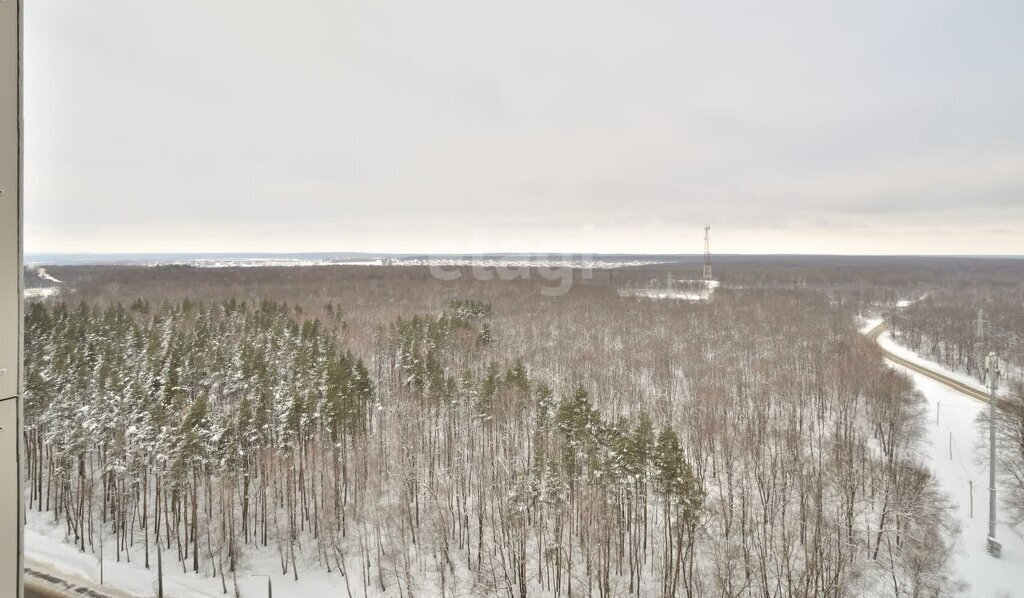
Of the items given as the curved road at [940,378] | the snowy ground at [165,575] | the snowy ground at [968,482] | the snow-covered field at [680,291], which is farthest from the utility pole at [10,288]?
the snow-covered field at [680,291]

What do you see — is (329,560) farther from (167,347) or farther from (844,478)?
(844,478)

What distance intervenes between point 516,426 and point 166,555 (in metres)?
19.6

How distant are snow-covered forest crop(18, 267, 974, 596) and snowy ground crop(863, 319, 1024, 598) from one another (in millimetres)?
1163

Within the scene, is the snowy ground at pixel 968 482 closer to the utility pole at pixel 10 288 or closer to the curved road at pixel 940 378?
the curved road at pixel 940 378

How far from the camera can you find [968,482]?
84.7ft

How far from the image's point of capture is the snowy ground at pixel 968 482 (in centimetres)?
1919

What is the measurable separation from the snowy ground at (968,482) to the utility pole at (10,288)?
28534 millimetres

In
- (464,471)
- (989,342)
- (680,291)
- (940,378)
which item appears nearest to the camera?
(464,471)

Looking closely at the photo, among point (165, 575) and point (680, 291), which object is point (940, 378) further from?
point (680, 291)

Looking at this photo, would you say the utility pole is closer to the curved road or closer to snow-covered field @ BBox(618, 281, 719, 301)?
the curved road

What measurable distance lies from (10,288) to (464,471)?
29.1 m

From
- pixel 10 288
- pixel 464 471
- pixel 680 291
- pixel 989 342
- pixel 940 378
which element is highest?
pixel 10 288

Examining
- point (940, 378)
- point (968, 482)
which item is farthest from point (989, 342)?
point (968, 482)

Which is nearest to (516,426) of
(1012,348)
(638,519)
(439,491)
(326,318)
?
(439,491)
